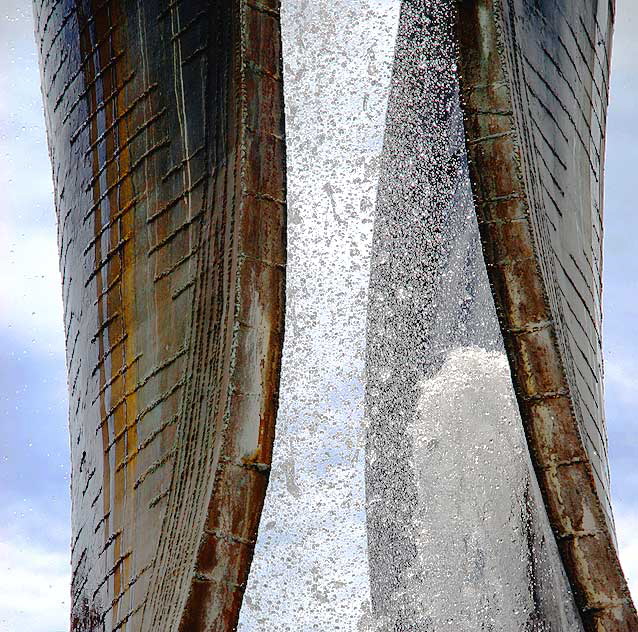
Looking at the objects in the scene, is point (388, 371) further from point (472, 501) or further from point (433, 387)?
point (472, 501)

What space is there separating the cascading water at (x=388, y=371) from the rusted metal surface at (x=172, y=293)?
1208mm

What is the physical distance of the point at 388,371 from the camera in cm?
314

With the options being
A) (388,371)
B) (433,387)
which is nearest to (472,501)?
(433,387)

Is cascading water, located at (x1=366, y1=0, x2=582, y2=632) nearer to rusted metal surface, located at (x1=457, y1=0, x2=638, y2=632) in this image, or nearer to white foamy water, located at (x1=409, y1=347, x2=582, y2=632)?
white foamy water, located at (x1=409, y1=347, x2=582, y2=632)

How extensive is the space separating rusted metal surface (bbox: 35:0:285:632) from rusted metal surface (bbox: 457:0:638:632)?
307 millimetres

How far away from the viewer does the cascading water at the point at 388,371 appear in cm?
286

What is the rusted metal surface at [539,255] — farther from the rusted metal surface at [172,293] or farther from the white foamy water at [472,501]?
the white foamy water at [472,501]

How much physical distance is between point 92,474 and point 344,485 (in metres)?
1.50

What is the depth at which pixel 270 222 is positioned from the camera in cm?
144

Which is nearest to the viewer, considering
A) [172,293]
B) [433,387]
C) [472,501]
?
[172,293]

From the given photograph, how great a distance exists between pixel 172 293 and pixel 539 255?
518mm

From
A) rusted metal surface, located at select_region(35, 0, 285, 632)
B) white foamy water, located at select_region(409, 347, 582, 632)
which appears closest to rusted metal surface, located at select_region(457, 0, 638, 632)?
rusted metal surface, located at select_region(35, 0, 285, 632)

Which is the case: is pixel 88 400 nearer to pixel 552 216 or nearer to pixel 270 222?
pixel 270 222

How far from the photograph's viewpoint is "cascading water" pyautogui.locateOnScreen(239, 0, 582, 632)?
9.37ft
